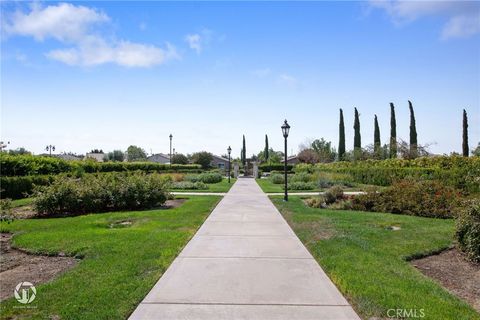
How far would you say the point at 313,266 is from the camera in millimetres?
6191

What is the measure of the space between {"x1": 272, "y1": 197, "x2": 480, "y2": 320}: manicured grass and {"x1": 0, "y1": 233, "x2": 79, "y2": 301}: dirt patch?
430 centimetres

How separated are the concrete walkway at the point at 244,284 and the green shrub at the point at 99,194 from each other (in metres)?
6.01

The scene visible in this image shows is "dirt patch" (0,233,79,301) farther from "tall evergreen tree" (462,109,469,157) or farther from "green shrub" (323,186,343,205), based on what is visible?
"tall evergreen tree" (462,109,469,157)

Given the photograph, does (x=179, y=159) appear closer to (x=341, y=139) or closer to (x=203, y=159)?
(x=203, y=159)

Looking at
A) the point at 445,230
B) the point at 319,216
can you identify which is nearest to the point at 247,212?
the point at 319,216

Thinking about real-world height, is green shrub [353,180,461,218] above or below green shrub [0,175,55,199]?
below

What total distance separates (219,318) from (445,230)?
24.7ft

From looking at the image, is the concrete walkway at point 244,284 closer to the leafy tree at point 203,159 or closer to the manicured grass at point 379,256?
the manicured grass at point 379,256

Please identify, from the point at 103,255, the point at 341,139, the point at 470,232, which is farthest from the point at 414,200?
the point at 341,139

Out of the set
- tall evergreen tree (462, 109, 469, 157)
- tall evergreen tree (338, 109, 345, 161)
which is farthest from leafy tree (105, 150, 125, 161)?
tall evergreen tree (462, 109, 469, 157)

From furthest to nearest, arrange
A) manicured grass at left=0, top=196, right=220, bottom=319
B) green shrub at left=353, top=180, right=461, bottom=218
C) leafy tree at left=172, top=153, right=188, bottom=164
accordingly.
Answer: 1. leafy tree at left=172, top=153, right=188, bottom=164
2. green shrub at left=353, top=180, right=461, bottom=218
3. manicured grass at left=0, top=196, right=220, bottom=319

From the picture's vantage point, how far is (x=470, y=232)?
6.98 m

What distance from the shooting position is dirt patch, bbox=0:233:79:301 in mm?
5617

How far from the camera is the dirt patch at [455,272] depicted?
17.0 feet
